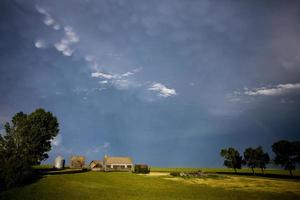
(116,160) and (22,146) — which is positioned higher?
(22,146)

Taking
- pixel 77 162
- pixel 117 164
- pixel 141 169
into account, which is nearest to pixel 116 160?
pixel 117 164

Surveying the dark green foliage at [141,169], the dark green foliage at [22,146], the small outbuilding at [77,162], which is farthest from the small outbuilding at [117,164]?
the dark green foliage at [22,146]

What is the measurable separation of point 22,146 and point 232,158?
3394 inches

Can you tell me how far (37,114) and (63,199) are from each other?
57351 millimetres

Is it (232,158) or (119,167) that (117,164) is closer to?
(119,167)

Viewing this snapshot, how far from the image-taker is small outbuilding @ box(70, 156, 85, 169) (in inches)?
5172

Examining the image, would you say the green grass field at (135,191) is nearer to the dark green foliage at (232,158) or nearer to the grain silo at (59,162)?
the dark green foliage at (232,158)

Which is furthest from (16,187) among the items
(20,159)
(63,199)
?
(63,199)

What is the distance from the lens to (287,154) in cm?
8506

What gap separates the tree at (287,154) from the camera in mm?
83250

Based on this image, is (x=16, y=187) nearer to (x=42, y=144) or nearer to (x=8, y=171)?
(x=8, y=171)

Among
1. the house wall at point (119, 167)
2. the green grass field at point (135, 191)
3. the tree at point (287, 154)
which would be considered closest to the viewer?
the green grass field at point (135, 191)

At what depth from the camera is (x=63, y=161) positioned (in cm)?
12400

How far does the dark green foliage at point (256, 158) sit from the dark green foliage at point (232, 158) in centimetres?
336
